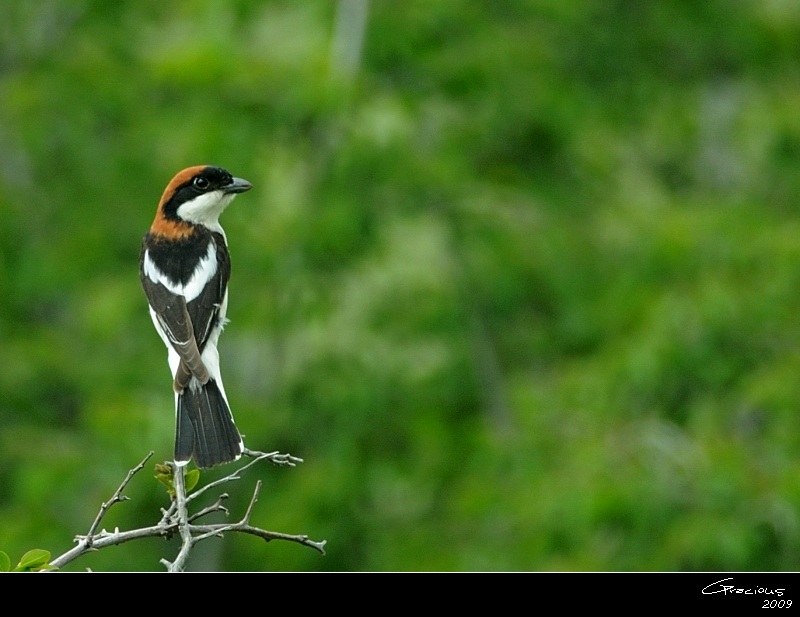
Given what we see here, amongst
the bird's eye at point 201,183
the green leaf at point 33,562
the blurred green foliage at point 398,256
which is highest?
the blurred green foliage at point 398,256

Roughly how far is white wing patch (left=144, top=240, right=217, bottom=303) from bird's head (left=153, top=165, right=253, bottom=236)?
0.23 metres


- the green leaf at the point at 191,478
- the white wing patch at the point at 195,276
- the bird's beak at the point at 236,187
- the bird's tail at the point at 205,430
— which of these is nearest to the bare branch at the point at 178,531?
the green leaf at the point at 191,478

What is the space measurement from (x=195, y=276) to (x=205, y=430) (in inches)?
37.6

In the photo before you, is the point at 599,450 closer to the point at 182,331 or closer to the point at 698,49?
the point at 182,331

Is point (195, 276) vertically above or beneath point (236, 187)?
beneath

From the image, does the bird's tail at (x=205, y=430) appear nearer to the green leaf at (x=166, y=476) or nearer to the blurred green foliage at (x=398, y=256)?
the green leaf at (x=166, y=476)

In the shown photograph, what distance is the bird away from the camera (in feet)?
13.6

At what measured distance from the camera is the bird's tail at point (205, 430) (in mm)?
4016

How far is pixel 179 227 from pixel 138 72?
361 inches

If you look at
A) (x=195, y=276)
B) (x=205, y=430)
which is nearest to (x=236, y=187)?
(x=195, y=276)

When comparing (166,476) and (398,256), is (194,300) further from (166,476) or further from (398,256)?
(398,256)

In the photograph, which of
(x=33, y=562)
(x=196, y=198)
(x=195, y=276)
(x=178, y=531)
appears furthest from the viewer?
(x=196, y=198)

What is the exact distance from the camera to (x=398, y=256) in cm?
1209

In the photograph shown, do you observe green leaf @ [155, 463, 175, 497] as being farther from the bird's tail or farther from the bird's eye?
the bird's eye
